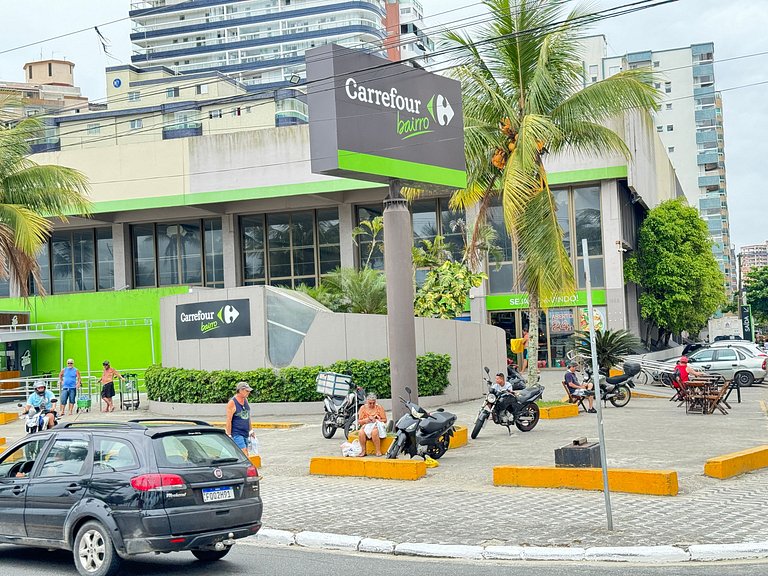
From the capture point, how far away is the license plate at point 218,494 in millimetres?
9148

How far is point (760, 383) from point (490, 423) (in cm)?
1585

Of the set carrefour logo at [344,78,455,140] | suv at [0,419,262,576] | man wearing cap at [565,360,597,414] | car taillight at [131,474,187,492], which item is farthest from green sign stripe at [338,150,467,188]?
car taillight at [131,474,187,492]

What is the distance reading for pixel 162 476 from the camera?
8.89 meters

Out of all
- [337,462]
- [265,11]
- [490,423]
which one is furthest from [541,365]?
[265,11]

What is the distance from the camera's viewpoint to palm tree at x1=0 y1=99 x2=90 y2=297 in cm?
2502

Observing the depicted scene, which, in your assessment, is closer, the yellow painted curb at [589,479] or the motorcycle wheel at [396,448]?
the yellow painted curb at [589,479]

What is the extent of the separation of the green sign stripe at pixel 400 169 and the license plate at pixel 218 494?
337 inches

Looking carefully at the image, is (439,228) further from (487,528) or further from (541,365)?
(487,528)

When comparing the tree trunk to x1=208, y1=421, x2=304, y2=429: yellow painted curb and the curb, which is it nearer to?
x1=208, y1=421, x2=304, y2=429: yellow painted curb

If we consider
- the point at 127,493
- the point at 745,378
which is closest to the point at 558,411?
the point at 745,378

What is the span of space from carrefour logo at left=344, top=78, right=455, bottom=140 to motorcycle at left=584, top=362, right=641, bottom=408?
944 cm

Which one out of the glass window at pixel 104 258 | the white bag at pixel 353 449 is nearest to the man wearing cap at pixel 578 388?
the white bag at pixel 353 449

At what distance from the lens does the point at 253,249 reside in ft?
155

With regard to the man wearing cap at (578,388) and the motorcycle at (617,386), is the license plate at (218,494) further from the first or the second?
the motorcycle at (617,386)
